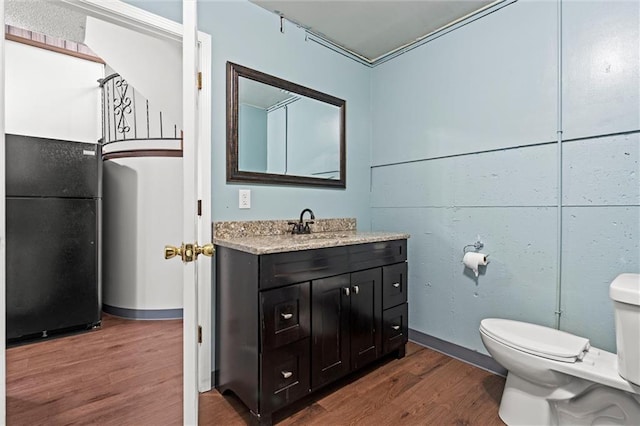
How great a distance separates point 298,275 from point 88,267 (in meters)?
2.27

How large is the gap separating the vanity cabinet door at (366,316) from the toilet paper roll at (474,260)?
0.58 meters

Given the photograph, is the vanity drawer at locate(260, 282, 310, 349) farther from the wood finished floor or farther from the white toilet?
the white toilet

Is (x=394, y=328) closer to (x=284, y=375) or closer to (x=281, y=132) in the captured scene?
(x=284, y=375)

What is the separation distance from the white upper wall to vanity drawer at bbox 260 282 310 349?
377 cm

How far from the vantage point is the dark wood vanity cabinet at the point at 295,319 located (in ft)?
5.04

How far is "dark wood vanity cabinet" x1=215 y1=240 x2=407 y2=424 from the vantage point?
5.04 feet

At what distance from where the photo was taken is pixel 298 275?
1657 mm

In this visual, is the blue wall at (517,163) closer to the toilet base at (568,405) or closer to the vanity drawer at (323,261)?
the toilet base at (568,405)

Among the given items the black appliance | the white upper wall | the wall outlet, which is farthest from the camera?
the white upper wall

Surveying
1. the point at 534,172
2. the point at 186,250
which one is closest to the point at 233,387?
the point at 186,250

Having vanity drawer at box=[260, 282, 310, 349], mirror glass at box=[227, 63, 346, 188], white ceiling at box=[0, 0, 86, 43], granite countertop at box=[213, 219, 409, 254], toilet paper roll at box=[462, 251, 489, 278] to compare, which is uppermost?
white ceiling at box=[0, 0, 86, 43]

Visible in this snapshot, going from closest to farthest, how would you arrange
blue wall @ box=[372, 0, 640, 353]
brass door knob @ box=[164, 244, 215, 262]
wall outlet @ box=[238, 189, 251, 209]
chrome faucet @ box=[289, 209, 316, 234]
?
brass door knob @ box=[164, 244, 215, 262] → blue wall @ box=[372, 0, 640, 353] → wall outlet @ box=[238, 189, 251, 209] → chrome faucet @ box=[289, 209, 316, 234]

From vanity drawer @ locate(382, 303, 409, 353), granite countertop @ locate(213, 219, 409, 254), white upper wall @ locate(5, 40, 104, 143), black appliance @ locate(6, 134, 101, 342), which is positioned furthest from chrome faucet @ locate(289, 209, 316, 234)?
white upper wall @ locate(5, 40, 104, 143)

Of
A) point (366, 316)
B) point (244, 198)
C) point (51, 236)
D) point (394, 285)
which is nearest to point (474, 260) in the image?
point (394, 285)
